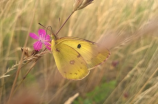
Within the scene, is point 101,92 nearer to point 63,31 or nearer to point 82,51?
Answer: point 82,51

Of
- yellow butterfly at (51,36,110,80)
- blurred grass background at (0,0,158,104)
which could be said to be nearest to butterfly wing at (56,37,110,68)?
yellow butterfly at (51,36,110,80)

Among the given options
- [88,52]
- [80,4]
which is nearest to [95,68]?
[88,52]

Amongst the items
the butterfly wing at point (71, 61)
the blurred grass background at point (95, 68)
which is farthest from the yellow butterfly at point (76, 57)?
the blurred grass background at point (95, 68)

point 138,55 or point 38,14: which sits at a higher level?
point 38,14

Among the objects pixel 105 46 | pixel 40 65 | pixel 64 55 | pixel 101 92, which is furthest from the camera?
pixel 40 65

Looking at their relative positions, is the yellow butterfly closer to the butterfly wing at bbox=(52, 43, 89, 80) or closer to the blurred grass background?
the butterfly wing at bbox=(52, 43, 89, 80)

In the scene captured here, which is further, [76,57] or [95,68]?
[95,68]

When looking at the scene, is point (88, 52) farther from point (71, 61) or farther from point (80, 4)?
point (80, 4)

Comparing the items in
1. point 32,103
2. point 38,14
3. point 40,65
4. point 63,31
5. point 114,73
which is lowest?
point 32,103

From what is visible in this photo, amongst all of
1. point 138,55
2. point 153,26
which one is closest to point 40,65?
point 138,55
